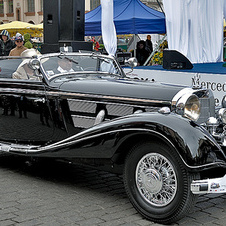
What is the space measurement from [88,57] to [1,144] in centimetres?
166

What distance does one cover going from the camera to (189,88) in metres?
4.72

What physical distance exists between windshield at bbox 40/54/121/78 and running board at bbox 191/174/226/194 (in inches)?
96.6

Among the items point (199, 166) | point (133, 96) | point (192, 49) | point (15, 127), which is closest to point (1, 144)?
point (15, 127)

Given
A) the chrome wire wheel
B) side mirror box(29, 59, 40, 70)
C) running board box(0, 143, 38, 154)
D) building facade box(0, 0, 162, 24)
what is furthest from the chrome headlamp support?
building facade box(0, 0, 162, 24)

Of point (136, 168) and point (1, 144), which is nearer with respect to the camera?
point (136, 168)

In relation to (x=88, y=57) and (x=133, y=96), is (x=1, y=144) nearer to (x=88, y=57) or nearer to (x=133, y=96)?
(x=88, y=57)

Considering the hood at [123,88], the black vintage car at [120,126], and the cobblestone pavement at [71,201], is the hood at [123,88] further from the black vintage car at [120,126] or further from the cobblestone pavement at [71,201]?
the cobblestone pavement at [71,201]

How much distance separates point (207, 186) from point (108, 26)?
771cm

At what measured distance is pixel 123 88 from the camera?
5.04 m

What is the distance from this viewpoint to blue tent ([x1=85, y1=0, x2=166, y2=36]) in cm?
1469

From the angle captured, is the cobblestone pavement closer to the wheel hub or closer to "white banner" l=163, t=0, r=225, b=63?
the wheel hub

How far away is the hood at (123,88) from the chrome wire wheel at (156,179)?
718 millimetres

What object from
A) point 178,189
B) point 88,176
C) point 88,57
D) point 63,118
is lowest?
point 88,176

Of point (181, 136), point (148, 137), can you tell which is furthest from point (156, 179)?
point (181, 136)
